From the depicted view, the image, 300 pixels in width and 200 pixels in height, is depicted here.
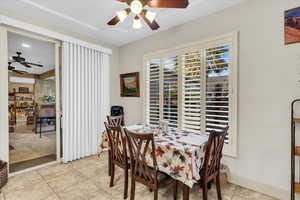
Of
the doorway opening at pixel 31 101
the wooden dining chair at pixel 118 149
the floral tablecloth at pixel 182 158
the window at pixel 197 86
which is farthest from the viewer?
the doorway opening at pixel 31 101

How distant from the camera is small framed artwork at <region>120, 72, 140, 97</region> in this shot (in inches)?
144

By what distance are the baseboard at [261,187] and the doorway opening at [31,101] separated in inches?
130

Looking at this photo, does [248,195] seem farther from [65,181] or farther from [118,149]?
[65,181]

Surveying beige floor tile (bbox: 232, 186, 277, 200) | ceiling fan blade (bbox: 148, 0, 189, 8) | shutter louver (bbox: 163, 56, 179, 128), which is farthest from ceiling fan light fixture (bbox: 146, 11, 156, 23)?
beige floor tile (bbox: 232, 186, 277, 200)

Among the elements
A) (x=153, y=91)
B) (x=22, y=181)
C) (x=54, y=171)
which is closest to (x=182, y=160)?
(x=153, y=91)

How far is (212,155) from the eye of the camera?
1623 mm

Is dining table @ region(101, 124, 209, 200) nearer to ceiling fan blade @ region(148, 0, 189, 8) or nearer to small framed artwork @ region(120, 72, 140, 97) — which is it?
ceiling fan blade @ region(148, 0, 189, 8)

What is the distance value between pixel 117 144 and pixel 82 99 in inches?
67.3

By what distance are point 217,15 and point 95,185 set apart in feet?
10.5

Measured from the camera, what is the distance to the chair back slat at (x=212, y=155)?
151cm

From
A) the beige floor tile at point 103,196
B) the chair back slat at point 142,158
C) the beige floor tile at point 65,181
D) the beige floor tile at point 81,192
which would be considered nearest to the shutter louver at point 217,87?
the chair back slat at point 142,158

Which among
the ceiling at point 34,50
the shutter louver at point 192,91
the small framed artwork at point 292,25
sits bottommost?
Answer: the shutter louver at point 192,91

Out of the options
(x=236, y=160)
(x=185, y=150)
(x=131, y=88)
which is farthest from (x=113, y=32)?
(x=236, y=160)

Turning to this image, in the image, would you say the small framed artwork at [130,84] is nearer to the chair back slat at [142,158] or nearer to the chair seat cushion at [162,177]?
the chair back slat at [142,158]
